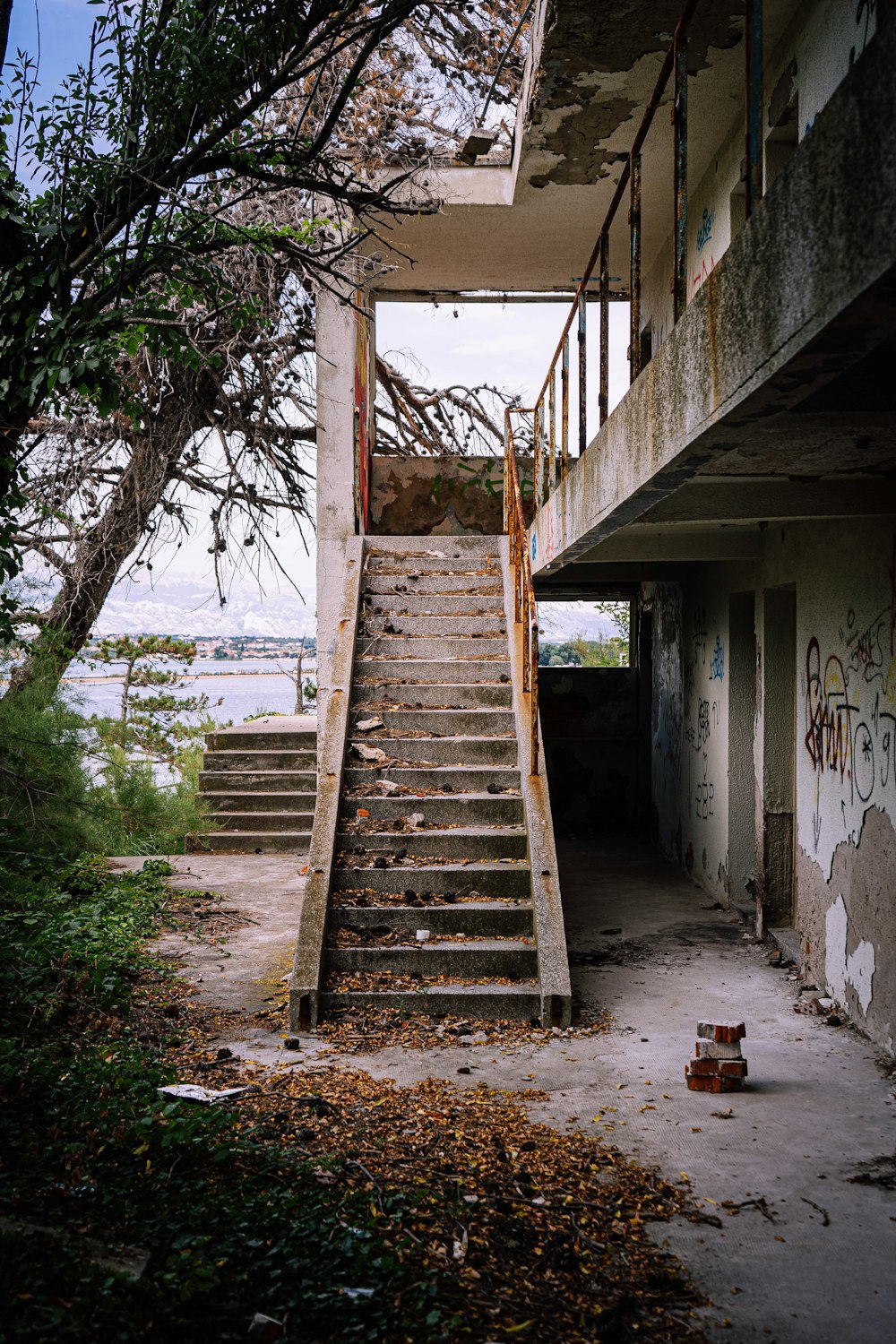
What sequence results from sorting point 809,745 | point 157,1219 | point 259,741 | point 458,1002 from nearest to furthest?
1. point 157,1219
2. point 458,1002
3. point 809,745
4. point 259,741

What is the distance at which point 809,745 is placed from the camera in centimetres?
687

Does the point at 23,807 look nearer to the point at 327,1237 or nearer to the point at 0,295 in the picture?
the point at 0,295

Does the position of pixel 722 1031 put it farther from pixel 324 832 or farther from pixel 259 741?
pixel 259 741

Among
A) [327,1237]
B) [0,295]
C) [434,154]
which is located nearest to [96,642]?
[434,154]

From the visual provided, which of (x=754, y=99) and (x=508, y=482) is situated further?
Result: (x=508, y=482)

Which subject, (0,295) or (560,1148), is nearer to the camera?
(560,1148)

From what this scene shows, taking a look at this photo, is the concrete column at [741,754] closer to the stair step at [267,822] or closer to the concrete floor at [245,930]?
the concrete floor at [245,930]

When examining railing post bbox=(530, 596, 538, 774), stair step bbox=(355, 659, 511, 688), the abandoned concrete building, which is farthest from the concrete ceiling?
stair step bbox=(355, 659, 511, 688)

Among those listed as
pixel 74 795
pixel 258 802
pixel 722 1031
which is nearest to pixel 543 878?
pixel 722 1031

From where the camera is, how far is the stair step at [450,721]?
809 cm

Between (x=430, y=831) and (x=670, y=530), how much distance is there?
108 inches

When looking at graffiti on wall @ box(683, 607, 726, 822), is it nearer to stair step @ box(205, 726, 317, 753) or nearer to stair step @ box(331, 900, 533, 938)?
stair step @ box(331, 900, 533, 938)

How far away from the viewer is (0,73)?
5566mm

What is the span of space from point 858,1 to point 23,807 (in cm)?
812
